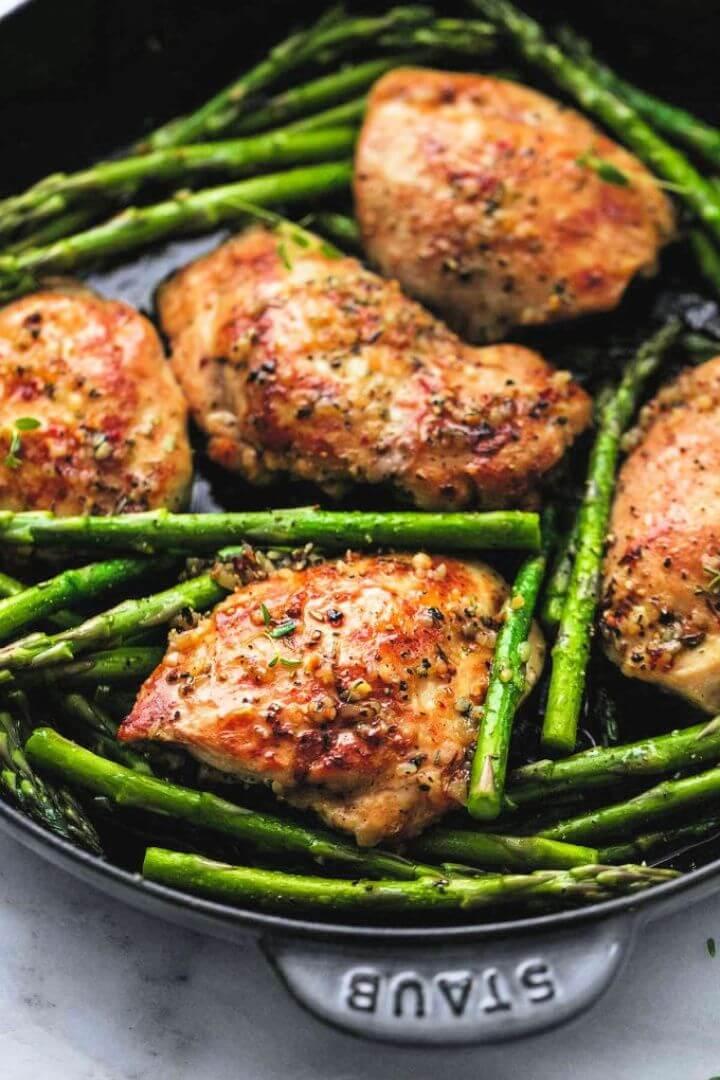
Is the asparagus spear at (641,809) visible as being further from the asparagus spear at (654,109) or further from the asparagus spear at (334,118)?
the asparagus spear at (334,118)

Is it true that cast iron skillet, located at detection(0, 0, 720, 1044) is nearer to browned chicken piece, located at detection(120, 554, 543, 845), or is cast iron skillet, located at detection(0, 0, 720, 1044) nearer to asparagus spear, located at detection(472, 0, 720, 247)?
asparagus spear, located at detection(472, 0, 720, 247)

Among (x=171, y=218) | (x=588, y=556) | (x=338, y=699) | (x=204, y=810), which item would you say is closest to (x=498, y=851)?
(x=338, y=699)

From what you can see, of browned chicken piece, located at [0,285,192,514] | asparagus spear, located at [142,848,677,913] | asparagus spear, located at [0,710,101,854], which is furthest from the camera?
browned chicken piece, located at [0,285,192,514]

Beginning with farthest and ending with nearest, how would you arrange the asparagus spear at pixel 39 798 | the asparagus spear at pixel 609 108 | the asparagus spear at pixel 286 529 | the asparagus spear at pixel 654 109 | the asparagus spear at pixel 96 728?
the asparagus spear at pixel 654 109
the asparagus spear at pixel 609 108
the asparagus spear at pixel 286 529
the asparagus spear at pixel 96 728
the asparagus spear at pixel 39 798

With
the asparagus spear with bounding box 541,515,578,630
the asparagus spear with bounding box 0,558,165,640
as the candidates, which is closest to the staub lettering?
the asparagus spear with bounding box 541,515,578,630

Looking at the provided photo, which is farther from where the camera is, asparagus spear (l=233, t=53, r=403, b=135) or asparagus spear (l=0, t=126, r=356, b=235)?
asparagus spear (l=233, t=53, r=403, b=135)

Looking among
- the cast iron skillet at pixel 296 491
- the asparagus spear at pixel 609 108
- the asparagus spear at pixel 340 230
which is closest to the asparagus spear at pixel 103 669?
the cast iron skillet at pixel 296 491

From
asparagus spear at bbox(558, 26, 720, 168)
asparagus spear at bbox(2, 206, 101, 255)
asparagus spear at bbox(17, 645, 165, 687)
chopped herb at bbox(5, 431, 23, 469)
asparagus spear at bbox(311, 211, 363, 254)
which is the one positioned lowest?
asparagus spear at bbox(17, 645, 165, 687)
